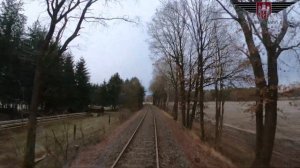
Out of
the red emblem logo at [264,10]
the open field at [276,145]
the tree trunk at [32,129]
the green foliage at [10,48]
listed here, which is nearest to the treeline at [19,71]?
the green foliage at [10,48]

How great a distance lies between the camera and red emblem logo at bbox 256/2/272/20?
1557cm

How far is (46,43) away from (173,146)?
34.9 ft

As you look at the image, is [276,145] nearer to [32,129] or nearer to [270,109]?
[270,109]

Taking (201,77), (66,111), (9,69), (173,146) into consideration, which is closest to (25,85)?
(9,69)

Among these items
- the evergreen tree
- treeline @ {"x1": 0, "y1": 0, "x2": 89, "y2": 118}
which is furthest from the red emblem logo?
the evergreen tree

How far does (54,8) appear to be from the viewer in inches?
691

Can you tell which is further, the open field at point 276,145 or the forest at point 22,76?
the forest at point 22,76

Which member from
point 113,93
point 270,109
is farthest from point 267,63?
point 113,93

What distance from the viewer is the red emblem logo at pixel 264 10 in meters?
15.6

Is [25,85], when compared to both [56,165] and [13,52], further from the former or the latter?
[56,165]

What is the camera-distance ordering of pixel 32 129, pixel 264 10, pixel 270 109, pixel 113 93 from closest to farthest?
1. pixel 264 10
2. pixel 270 109
3. pixel 32 129
4. pixel 113 93

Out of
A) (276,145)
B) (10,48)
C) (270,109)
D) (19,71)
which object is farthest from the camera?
(19,71)

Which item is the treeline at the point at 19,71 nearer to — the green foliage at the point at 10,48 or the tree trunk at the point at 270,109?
the green foliage at the point at 10,48

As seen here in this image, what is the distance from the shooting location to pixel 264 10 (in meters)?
15.7
